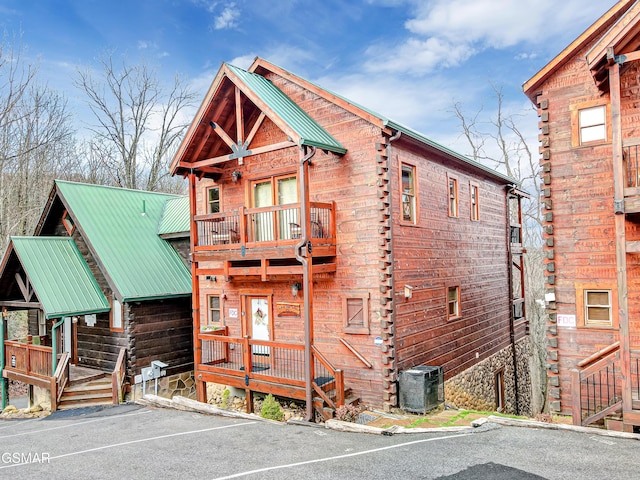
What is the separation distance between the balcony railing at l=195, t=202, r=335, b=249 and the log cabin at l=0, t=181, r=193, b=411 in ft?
10.6

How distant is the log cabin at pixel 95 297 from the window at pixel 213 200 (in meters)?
2.41

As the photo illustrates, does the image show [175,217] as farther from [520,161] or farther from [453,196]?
[520,161]

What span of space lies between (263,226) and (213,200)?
10.2ft

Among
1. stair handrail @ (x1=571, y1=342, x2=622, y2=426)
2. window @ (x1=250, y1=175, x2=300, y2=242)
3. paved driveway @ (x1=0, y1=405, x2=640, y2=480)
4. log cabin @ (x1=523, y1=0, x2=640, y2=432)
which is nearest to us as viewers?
paved driveway @ (x1=0, y1=405, x2=640, y2=480)

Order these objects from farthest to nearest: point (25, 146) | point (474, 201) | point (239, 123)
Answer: point (25, 146) < point (474, 201) < point (239, 123)

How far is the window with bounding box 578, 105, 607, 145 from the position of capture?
35.1 ft

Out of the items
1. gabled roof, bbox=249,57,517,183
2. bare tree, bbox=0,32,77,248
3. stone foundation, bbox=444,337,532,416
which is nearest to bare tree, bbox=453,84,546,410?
stone foundation, bbox=444,337,532,416

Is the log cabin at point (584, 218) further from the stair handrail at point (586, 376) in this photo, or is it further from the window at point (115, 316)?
the window at point (115, 316)

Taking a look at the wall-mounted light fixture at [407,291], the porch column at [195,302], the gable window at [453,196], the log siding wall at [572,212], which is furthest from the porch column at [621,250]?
the porch column at [195,302]

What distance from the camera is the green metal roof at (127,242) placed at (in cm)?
1573

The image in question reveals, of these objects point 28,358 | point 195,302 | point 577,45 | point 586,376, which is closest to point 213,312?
point 195,302

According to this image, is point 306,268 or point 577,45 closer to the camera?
point 577,45

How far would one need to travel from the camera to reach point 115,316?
15953mm

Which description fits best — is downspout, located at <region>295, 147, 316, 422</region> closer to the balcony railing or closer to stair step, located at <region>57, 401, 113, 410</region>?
the balcony railing
